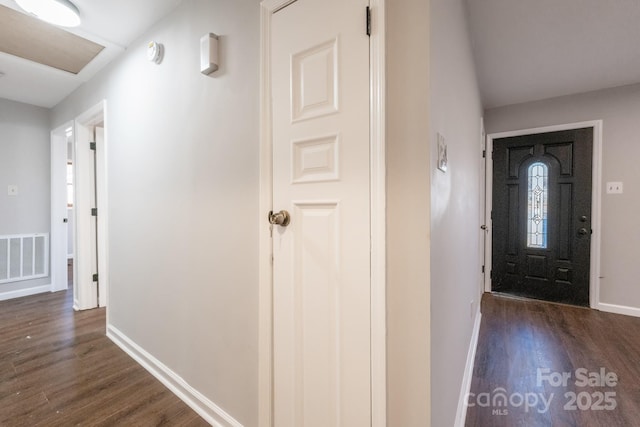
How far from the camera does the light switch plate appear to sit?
9.62ft

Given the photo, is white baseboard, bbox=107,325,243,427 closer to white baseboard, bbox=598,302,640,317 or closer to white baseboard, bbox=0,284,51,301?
white baseboard, bbox=0,284,51,301

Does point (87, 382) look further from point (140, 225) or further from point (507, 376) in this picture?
point (507, 376)

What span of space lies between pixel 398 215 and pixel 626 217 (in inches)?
137

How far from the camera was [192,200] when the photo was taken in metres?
1.65

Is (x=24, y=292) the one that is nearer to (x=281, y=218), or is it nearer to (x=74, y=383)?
(x=74, y=383)

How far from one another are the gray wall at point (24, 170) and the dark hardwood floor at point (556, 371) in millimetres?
4866

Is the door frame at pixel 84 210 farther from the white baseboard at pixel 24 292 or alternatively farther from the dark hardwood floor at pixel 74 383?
the white baseboard at pixel 24 292

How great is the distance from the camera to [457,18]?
4.60 feet

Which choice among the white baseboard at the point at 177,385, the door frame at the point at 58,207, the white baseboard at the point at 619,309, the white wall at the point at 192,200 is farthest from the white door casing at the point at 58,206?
the white baseboard at the point at 619,309

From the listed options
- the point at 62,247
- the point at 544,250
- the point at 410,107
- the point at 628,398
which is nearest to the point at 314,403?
the point at 410,107

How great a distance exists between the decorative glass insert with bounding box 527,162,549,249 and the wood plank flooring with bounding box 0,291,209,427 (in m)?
3.82

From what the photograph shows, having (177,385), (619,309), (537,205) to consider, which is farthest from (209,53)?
(619,309)

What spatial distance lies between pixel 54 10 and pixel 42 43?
683 millimetres

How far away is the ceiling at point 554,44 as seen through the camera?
183cm
